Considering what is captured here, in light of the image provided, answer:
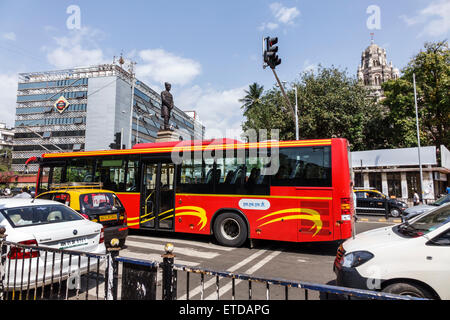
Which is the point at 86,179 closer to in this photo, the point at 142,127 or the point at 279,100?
the point at 279,100

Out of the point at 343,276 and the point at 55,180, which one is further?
the point at 55,180

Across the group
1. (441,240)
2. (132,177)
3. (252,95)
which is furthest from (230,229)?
(252,95)

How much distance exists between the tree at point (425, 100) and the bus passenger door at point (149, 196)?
95.6 ft

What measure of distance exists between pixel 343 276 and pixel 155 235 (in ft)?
25.1

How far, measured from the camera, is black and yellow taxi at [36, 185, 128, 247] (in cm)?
718

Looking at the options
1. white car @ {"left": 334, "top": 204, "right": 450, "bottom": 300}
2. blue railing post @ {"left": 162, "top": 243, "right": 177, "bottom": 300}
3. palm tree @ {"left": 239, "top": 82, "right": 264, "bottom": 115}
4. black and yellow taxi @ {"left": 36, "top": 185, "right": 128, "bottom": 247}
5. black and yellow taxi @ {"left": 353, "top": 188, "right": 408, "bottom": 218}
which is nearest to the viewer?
blue railing post @ {"left": 162, "top": 243, "right": 177, "bottom": 300}

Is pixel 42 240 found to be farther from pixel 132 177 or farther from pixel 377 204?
pixel 377 204

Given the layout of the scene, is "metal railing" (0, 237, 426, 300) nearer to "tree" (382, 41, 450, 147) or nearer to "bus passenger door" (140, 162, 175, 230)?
"bus passenger door" (140, 162, 175, 230)

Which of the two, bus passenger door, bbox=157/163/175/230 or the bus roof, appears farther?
bus passenger door, bbox=157/163/175/230

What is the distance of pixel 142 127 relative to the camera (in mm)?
70625

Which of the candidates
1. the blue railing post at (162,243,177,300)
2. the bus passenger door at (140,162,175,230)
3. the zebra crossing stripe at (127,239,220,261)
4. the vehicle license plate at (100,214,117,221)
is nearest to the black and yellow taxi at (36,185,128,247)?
the vehicle license plate at (100,214,117,221)

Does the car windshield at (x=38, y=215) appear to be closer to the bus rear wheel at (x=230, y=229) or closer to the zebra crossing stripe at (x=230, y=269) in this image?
the zebra crossing stripe at (x=230, y=269)

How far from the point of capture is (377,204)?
1780 cm
